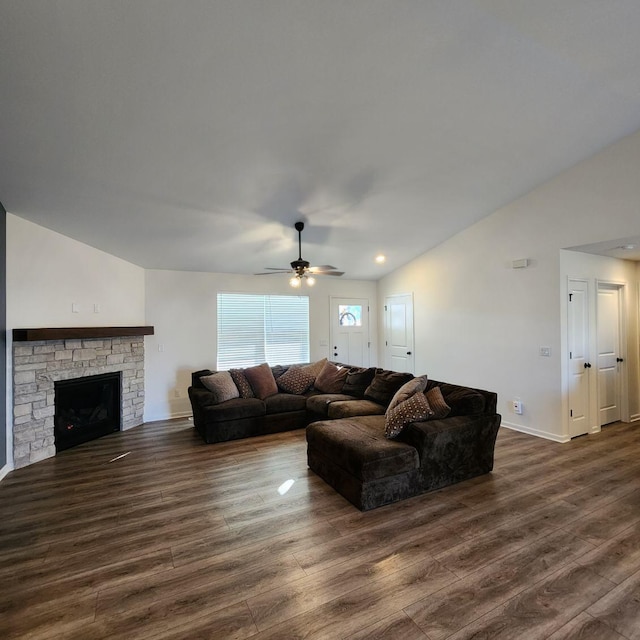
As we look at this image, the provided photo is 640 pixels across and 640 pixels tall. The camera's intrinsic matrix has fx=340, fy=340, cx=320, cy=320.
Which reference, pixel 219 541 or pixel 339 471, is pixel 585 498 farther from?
pixel 219 541

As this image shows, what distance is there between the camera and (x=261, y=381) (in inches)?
206

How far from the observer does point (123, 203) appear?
3.50 meters

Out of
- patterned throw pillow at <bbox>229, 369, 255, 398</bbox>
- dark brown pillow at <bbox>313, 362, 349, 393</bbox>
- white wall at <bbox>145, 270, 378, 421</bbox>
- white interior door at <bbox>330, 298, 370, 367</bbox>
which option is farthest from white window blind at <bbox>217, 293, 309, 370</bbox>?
dark brown pillow at <bbox>313, 362, 349, 393</bbox>

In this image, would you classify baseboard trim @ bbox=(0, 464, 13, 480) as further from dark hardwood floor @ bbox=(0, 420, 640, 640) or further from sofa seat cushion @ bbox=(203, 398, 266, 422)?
sofa seat cushion @ bbox=(203, 398, 266, 422)

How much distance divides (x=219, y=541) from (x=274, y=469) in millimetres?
1209

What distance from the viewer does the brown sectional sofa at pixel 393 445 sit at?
9.20ft

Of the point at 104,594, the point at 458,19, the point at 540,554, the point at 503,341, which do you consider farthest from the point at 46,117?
the point at 503,341

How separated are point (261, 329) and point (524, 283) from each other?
169 inches

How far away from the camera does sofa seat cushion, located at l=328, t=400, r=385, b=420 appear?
13.5ft

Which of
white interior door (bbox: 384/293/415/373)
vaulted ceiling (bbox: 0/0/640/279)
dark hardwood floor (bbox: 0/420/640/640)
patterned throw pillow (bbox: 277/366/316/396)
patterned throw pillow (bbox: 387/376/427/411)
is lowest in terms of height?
dark hardwood floor (bbox: 0/420/640/640)

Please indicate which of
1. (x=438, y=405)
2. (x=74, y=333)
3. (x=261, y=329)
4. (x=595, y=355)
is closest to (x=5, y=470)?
(x=74, y=333)

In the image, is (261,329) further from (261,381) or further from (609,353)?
(609,353)

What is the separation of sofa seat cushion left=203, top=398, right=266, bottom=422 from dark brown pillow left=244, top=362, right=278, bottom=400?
22 centimetres

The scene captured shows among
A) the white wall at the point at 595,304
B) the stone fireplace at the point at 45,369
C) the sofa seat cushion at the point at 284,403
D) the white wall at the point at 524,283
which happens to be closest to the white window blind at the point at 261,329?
the sofa seat cushion at the point at 284,403
